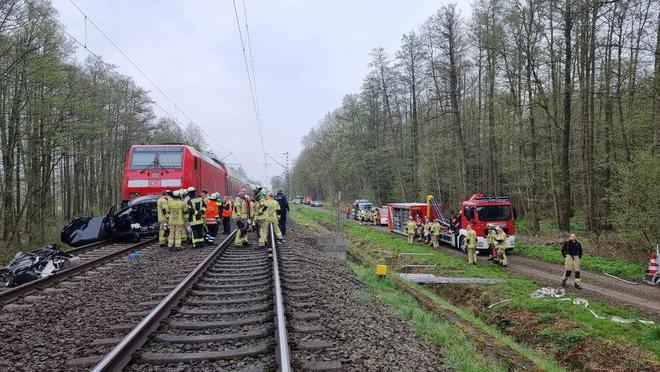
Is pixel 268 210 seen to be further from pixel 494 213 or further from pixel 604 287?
pixel 494 213

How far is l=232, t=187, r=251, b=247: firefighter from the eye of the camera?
13907 mm

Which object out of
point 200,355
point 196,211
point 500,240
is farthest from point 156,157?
point 200,355

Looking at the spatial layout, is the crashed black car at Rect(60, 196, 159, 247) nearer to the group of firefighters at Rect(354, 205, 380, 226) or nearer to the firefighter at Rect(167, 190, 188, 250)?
the firefighter at Rect(167, 190, 188, 250)

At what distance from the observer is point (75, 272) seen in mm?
9188

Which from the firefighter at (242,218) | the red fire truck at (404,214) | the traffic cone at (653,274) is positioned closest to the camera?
the firefighter at (242,218)

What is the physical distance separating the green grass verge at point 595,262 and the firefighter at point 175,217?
14267mm

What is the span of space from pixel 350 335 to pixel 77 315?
3781 millimetres

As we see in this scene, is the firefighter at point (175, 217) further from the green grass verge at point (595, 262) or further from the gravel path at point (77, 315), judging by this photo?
the green grass verge at point (595, 262)

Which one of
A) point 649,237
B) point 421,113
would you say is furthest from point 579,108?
point 421,113

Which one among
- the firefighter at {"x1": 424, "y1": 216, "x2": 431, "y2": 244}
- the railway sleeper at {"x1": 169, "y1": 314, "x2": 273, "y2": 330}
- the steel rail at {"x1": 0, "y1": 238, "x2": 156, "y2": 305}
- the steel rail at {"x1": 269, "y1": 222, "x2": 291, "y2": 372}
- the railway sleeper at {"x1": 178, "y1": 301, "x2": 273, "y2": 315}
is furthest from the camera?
the firefighter at {"x1": 424, "y1": 216, "x2": 431, "y2": 244}

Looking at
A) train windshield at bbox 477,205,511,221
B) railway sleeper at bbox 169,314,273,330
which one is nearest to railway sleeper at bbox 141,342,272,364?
railway sleeper at bbox 169,314,273,330

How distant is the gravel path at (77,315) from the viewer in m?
4.66

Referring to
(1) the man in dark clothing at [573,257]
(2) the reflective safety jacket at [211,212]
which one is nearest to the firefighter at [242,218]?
(2) the reflective safety jacket at [211,212]

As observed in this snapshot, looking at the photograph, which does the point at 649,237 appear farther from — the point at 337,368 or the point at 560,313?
the point at 337,368
